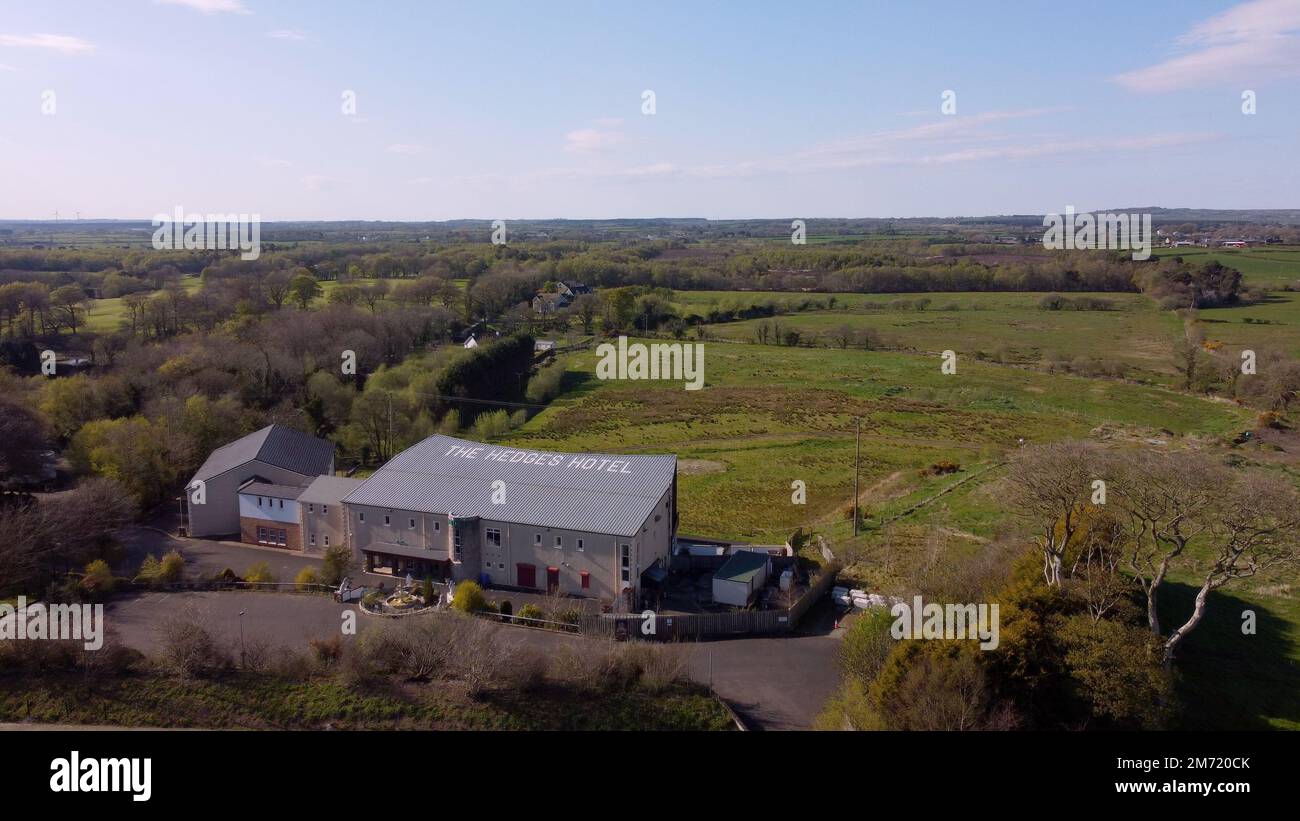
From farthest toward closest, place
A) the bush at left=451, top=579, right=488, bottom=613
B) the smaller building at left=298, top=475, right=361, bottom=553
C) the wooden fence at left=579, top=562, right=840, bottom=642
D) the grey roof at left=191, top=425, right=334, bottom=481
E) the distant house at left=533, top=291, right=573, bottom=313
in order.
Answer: the distant house at left=533, top=291, right=573, bottom=313 → the grey roof at left=191, top=425, right=334, bottom=481 → the smaller building at left=298, top=475, right=361, bottom=553 → the bush at left=451, top=579, right=488, bottom=613 → the wooden fence at left=579, top=562, right=840, bottom=642

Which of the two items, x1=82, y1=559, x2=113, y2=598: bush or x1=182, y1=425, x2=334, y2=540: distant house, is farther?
x1=182, y1=425, x2=334, y2=540: distant house

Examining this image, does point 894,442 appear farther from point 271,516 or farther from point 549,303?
point 549,303

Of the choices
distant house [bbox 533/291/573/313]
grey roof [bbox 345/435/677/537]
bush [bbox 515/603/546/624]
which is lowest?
bush [bbox 515/603/546/624]

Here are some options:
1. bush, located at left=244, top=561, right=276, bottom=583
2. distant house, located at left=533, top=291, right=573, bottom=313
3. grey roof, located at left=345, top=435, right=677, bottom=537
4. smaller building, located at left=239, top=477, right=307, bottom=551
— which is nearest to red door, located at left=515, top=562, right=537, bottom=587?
grey roof, located at left=345, top=435, right=677, bottom=537

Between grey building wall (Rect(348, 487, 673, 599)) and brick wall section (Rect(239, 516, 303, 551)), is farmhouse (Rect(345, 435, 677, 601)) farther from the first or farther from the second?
brick wall section (Rect(239, 516, 303, 551))

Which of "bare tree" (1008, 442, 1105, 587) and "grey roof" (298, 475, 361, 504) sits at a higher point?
"bare tree" (1008, 442, 1105, 587)

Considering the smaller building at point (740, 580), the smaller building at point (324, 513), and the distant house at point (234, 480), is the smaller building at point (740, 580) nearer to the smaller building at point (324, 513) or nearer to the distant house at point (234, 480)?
the smaller building at point (324, 513)

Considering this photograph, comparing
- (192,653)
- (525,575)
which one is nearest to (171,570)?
(192,653)
